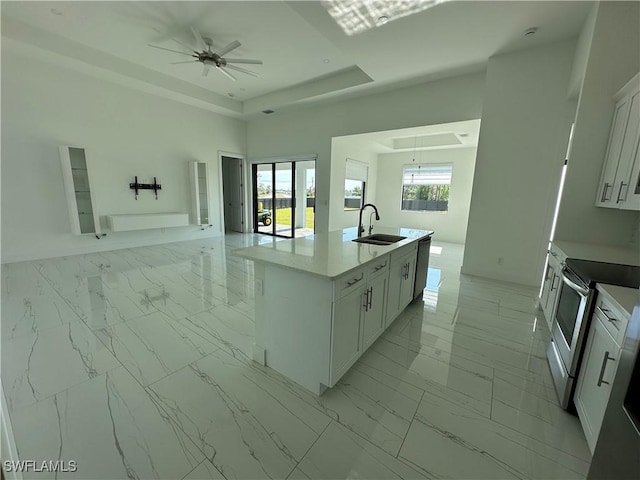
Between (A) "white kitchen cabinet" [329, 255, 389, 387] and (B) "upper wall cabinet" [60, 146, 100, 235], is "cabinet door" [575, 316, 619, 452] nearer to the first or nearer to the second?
(A) "white kitchen cabinet" [329, 255, 389, 387]

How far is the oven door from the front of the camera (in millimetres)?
1551

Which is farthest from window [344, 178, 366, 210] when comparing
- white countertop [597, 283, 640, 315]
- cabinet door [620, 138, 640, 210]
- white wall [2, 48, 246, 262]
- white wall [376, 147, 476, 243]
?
white countertop [597, 283, 640, 315]

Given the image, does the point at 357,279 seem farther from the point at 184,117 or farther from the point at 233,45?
the point at 184,117

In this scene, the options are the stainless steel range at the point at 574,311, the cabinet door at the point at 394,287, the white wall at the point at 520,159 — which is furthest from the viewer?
the white wall at the point at 520,159

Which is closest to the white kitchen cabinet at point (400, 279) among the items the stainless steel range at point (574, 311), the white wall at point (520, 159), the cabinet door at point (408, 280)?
the cabinet door at point (408, 280)

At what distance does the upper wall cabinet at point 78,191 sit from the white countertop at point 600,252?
7.00 m

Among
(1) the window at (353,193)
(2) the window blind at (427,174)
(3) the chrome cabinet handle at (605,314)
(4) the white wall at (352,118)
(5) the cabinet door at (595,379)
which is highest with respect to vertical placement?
(4) the white wall at (352,118)

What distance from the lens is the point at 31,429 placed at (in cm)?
142

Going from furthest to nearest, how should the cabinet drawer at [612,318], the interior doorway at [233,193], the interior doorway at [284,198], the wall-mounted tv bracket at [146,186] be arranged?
the interior doorway at [233,193]
the interior doorway at [284,198]
the wall-mounted tv bracket at [146,186]
the cabinet drawer at [612,318]

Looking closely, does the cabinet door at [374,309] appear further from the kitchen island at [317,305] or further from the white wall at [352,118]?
the white wall at [352,118]

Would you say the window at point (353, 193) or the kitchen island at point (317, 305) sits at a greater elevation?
the window at point (353, 193)

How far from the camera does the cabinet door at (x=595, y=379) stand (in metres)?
1.24

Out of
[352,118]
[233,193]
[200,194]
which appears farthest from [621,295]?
[233,193]

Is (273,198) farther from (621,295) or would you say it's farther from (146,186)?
(621,295)
